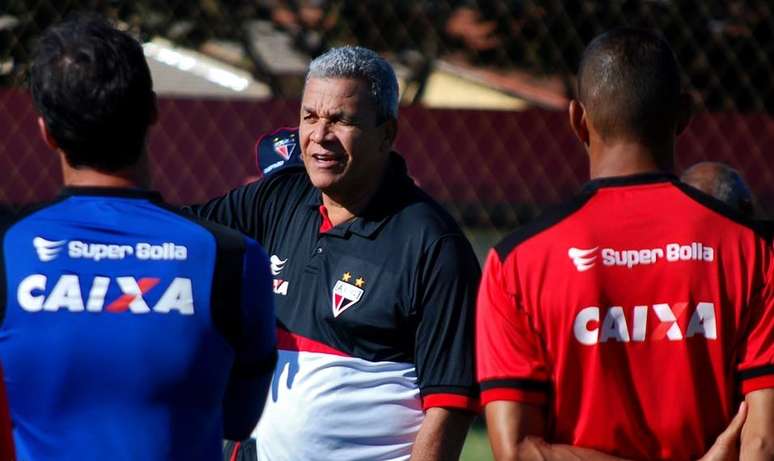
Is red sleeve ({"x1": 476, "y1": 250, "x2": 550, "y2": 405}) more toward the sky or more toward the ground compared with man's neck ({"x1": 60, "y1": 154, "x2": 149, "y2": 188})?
more toward the ground

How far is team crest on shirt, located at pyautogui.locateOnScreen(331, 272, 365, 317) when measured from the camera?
358cm

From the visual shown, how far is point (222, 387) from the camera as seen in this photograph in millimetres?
2727

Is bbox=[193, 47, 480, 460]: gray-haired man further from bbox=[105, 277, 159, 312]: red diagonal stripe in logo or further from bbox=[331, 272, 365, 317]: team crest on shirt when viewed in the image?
bbox=[105, 277, 159, 312]: red diagonal stripe in logo

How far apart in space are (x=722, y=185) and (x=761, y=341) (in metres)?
1.90

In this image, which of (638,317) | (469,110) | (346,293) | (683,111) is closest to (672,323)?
(638,317)

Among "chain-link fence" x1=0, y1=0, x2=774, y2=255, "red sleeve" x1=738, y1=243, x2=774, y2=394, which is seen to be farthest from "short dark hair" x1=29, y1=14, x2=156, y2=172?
"chain-link fence" x1=0, y1=0, x2=774, y2=255

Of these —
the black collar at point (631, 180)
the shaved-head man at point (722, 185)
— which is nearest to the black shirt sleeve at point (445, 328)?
the black collar at point (631, 180)

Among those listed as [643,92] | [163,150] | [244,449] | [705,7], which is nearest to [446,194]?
[163,150]

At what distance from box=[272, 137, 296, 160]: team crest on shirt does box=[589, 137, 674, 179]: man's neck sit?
1.44 meters

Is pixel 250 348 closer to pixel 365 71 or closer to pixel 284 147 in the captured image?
pixel 365 71

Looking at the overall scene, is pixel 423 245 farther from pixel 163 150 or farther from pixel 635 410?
pixel 163 150

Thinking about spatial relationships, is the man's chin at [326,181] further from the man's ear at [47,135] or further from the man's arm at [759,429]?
the man's arm at [759,429]

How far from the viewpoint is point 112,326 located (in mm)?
2596

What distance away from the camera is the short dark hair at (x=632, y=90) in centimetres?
288
